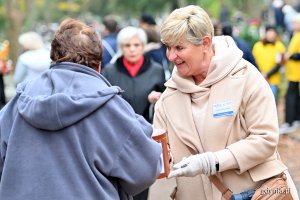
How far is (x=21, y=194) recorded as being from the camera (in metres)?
3.03

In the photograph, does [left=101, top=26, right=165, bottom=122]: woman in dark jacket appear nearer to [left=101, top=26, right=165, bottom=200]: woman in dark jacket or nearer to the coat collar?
[left=101, top=26, right=165, bottom=200]: woman in dark jacket

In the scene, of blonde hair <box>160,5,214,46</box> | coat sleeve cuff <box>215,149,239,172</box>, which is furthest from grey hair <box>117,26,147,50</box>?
coat sleeve cuff <box>215,149,239,172</box>

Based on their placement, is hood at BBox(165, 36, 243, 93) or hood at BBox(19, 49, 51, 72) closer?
hood at BBox(165, 36, 243, 93)

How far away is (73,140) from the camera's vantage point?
9.76 feet

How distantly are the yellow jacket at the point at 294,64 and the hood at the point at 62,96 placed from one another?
8.24 meters

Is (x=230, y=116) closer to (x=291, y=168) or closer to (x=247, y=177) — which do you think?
(x=247, y=177)

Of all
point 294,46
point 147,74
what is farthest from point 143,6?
point 147,74

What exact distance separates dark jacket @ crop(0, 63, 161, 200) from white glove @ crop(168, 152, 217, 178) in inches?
14.2

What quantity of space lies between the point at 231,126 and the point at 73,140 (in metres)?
0.94

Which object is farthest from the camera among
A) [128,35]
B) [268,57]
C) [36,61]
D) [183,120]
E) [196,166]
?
[268,57]

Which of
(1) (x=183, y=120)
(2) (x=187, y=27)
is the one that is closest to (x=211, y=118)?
(1) (x=183, y=120)

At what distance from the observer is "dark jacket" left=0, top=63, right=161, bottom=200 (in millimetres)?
2977

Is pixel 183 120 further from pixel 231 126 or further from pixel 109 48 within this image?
pixel 109 48

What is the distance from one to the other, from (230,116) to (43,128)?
103 cm
